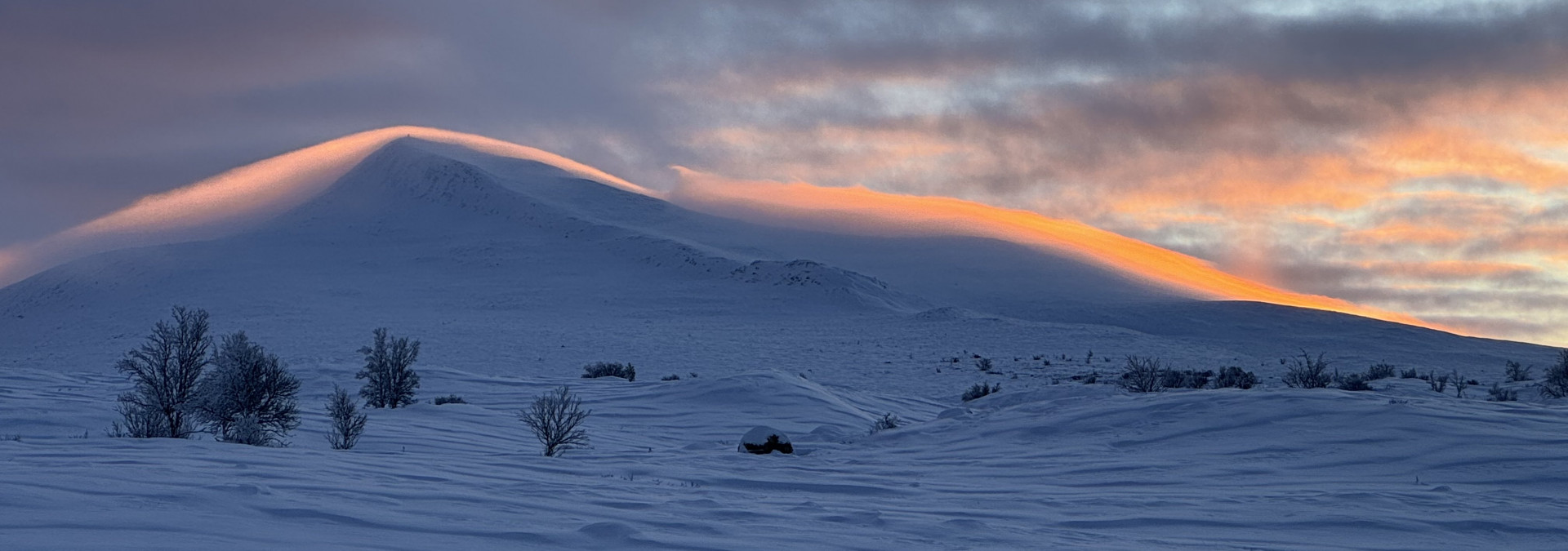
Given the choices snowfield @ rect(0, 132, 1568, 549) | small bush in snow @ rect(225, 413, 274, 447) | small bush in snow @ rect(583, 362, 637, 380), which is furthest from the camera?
small bush in snow @ rect(583, 362, 637, 380)

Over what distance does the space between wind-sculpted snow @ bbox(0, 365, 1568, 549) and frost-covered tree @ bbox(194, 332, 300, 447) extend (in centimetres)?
42

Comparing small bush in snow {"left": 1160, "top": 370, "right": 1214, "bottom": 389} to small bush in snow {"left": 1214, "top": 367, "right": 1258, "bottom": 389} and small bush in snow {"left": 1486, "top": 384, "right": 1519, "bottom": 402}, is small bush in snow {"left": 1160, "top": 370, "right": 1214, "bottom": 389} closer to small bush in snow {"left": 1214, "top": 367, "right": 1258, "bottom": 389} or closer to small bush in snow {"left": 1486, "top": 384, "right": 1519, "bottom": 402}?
small bush in snow {"left": 1214, "top": 367, "right": 1258, "bottom": 389}

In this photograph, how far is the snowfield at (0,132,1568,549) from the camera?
17.4ft

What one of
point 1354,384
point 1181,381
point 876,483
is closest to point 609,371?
point 1181,381

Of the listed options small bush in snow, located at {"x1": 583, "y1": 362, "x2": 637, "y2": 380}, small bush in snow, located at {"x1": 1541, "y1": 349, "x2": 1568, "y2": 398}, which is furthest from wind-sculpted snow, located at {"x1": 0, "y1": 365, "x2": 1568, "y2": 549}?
small bush in snow, located at {"x1": 583, "y1": 362, "x2": 637, "y2": 380}

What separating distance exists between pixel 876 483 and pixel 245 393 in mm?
7261

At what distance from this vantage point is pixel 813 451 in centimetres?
1113

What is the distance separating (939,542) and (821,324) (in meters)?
35.0

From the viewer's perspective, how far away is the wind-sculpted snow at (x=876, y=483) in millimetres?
5020

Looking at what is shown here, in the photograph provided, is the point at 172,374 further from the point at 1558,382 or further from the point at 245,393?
the point at 1558,382

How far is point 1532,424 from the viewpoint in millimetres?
9703

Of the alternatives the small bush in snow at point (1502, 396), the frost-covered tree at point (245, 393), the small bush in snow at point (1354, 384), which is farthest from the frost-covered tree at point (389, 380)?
the small bush in snow at point (1502, 396)

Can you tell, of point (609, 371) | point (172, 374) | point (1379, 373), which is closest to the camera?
point (172, 374)

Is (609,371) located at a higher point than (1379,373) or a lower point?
lower
